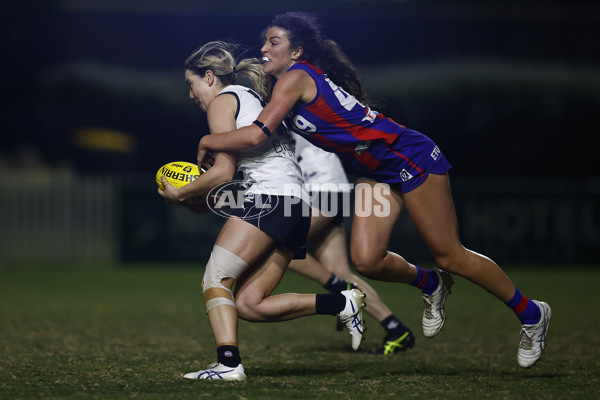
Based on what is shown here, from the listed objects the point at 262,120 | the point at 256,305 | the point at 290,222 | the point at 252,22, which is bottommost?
the point at 256,305

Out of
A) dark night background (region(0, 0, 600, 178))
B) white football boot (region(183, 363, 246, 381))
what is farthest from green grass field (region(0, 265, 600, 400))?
dark night background (region(0, 0, 600, 178))

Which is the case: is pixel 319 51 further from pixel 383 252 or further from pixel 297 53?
pixel 383 252

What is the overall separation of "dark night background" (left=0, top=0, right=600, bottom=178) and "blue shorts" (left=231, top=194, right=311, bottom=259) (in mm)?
16299

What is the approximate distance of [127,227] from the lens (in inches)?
606

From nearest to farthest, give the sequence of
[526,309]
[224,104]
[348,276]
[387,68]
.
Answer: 1. [224,104]
2. [526,309]
3. [348,276]
4. [387,68]

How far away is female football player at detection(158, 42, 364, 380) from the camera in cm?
480

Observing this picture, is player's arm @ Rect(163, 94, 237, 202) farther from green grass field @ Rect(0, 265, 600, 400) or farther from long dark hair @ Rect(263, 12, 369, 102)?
green grass field @ Rect(0, 265, 600, 400)

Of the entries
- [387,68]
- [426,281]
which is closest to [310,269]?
[426,281]

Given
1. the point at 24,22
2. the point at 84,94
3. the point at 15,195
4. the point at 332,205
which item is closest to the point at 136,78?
the point at 84,94

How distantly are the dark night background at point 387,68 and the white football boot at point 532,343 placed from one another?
1580 cm

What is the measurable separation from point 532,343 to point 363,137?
5.29 ft

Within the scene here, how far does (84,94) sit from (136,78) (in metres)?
1.43

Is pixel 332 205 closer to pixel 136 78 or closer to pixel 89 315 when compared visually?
pixel 89 315

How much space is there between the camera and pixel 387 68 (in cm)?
2125
